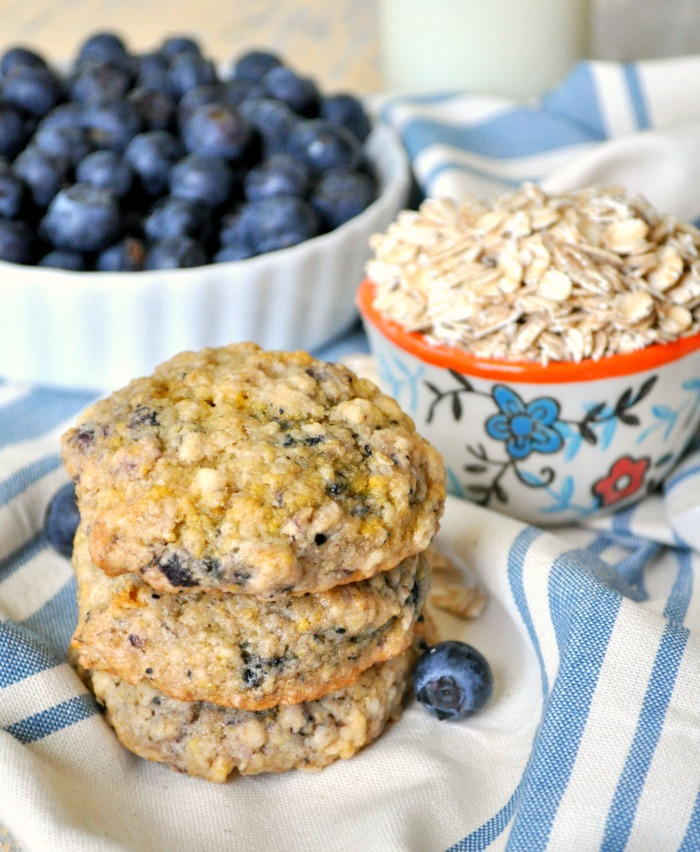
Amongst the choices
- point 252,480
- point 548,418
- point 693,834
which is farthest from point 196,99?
point 693,834

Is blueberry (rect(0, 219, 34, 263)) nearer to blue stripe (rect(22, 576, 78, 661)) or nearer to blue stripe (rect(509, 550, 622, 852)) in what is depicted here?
blue stripe (rect(22, 576, 78, 661))

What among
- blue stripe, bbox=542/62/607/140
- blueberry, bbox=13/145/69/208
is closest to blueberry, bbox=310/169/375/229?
blueberry, bbox=13/145/69/208

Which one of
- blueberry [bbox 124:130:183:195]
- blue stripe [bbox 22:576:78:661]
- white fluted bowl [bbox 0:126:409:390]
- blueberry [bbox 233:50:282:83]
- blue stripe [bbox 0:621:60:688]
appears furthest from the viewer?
blueberry [bbox 233:50:282:83]

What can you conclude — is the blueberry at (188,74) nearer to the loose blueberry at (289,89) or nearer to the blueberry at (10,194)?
the loose blueberry at (289,89)

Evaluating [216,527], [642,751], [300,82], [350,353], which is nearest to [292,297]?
[350,353]

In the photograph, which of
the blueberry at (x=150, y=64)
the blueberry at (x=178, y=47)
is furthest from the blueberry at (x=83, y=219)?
the blueberry at (x=178, y=47)

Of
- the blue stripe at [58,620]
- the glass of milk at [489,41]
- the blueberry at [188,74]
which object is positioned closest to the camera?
the blue stripe at [58,620]

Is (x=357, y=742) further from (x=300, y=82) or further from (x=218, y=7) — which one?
(x=218, y=7)
